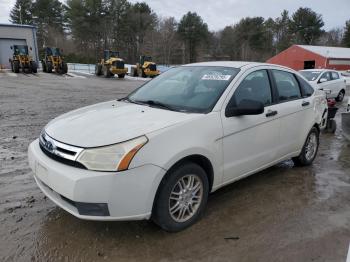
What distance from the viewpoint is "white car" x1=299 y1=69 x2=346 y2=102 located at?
13.4 metres

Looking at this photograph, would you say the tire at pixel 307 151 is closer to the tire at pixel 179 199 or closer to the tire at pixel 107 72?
the tire at pixel 179 199

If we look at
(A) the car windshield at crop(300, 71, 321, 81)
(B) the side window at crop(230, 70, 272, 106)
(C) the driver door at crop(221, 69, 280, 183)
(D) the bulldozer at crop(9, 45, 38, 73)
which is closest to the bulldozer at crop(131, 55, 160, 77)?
(D) the bulldozer at crop(9, 45, 38, 73)

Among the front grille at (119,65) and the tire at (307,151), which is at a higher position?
the front grille at (119,65)

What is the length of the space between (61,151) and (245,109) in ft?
6.38

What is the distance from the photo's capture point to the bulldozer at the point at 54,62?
30.1m

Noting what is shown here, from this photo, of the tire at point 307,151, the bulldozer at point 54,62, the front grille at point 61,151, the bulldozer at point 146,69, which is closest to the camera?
the front grille at point 61,151

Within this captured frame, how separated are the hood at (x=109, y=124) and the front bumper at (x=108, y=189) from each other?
0.27m

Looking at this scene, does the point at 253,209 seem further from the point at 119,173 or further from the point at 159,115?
the point at 119,173

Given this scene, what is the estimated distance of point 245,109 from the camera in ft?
11.5

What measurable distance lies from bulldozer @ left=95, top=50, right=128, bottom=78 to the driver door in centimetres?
2699

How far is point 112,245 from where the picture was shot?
300cm

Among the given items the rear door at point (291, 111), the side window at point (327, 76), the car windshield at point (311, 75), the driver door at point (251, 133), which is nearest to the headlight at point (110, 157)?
the driver door at point (251, 133)

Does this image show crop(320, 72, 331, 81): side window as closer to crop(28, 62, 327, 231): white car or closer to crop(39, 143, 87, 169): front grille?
crop(28, 62, 327, 231): white car

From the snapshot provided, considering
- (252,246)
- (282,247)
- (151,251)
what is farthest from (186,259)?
(282,247)
